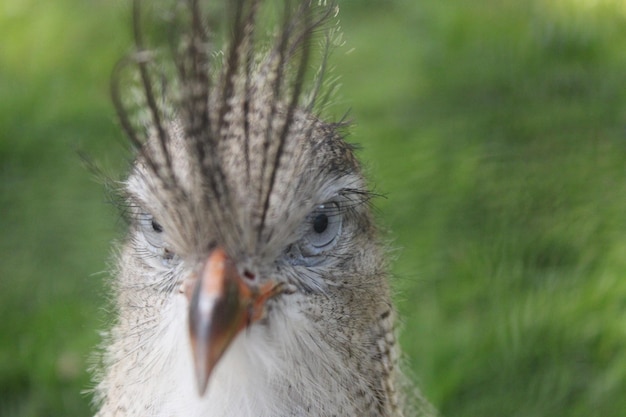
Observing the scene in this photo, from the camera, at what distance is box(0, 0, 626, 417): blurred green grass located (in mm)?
3086

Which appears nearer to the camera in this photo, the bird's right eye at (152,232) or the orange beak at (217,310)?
the orange beak at (217,310)

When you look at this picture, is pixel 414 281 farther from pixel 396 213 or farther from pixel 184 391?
pixel 184 391

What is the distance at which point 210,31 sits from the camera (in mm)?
1839

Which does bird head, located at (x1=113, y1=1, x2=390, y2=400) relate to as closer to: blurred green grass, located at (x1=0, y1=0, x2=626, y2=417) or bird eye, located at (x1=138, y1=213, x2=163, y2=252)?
bird eye, located at (x1=138, y1=213, x2=163, y2=252)

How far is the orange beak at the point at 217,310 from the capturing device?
151 centimetres

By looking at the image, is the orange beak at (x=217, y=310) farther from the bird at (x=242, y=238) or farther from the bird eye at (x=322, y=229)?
the bird eye at (x=322, y=229)

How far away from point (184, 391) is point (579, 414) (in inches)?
65.1

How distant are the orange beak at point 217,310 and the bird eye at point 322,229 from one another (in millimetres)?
220

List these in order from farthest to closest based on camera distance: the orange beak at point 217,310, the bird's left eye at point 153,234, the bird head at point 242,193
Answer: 1. the bird's left eye at point 153,234
2. the bird head at point 242,193
3. the orange beak at point 217,310

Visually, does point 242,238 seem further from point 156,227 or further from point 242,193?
point 156,227

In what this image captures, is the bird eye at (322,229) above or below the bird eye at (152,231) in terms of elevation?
above

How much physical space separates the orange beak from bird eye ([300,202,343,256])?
0.72ft

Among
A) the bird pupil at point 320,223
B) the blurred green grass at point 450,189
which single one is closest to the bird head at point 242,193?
the bird pupil at point 320,223

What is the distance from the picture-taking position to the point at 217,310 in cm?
153
